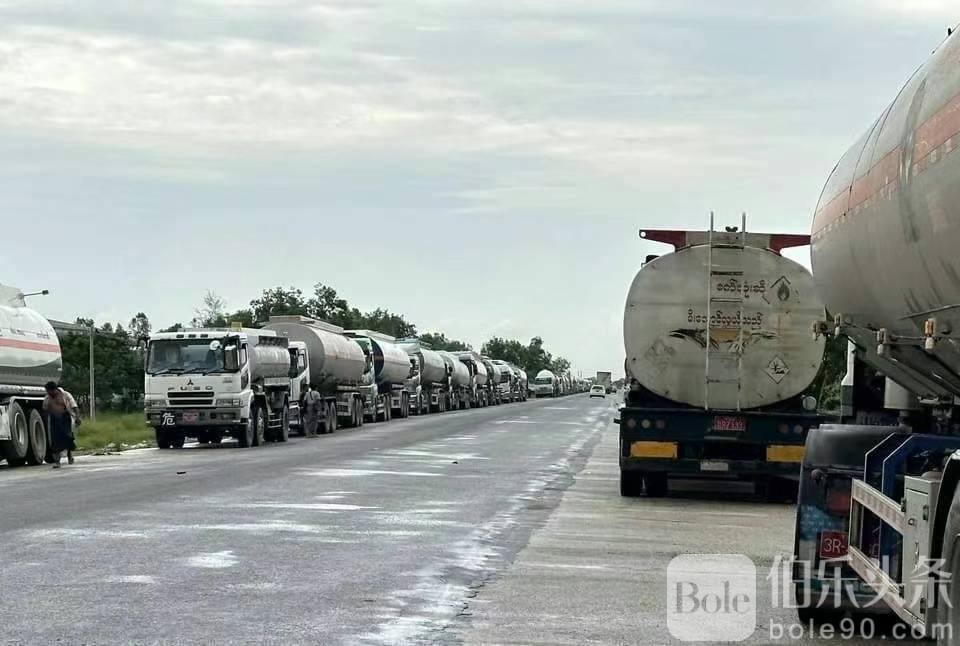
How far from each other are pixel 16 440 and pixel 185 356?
8.54m

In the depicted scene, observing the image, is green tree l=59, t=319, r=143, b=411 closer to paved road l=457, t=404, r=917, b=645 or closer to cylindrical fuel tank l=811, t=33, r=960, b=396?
paved road l=457, t=404, r=917, b=645

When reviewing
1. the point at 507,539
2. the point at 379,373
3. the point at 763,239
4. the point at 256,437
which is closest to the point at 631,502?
the point at 763,239

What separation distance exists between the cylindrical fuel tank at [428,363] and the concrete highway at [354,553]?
4617 centimetres

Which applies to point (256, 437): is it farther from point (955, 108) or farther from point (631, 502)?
point (955, 108)

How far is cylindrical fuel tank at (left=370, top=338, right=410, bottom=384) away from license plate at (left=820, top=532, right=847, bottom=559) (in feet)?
164

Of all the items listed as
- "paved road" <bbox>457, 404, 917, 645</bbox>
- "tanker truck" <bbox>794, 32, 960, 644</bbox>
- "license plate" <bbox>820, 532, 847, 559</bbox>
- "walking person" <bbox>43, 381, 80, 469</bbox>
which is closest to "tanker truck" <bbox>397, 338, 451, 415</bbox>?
"walking person" <bbox>43, 381, 80, 469</bbox>

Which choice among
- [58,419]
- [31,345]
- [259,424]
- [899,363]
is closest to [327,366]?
[259,424]

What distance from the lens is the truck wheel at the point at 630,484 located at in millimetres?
19609

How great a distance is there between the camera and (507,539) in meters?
14.1

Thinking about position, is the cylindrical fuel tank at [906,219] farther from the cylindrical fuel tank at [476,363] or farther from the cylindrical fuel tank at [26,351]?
the cylindrical fuel tank at [476,363]

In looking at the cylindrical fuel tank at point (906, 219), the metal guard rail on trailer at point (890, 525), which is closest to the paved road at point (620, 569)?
the metal guard rail on trailer at point (890, 525)

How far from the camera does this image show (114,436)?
42.7 metres

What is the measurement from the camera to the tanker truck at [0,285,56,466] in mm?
27172

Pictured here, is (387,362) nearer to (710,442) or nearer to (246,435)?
(246,435)
